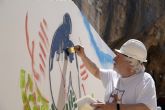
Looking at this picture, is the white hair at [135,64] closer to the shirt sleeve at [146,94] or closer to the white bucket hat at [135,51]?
the white bucket hat at [135,51]

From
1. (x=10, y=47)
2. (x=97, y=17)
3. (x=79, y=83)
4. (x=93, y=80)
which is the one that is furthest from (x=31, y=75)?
(x=97, y=17)

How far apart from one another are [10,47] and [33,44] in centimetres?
44

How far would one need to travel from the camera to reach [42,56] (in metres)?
3.45

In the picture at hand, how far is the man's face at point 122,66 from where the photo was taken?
3492 mm

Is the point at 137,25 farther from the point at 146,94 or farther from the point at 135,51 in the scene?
the point at 146,94

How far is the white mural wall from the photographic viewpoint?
9.23 feet

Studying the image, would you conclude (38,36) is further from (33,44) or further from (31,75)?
(31,75)

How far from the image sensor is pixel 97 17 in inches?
525

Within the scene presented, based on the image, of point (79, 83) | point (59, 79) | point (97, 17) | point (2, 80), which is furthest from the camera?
point (97, 17)

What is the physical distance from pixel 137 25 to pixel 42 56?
12959 millimetres

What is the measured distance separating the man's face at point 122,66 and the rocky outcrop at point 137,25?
833 cm

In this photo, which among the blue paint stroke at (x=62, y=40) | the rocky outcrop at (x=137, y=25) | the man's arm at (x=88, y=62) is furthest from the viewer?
the rocky outcrop at (x=137, y=25)

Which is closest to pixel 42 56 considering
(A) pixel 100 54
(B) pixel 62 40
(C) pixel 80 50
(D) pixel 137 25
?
(B) pixel 62 40

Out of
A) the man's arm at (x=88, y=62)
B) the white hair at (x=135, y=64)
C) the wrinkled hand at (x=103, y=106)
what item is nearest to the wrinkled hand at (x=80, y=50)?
the man's arm at (x=88, y=62)
